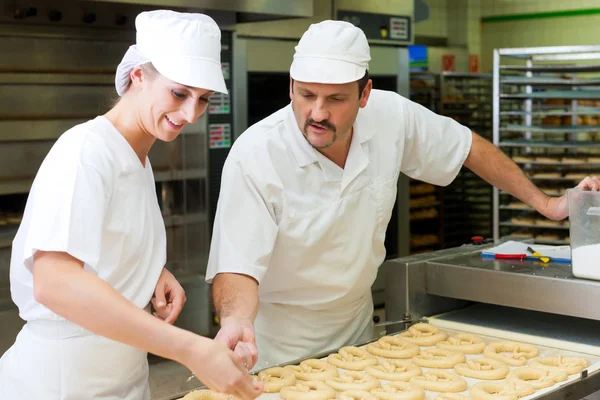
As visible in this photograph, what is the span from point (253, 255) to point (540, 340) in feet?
2.73

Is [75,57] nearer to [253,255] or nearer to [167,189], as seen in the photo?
[167,189]

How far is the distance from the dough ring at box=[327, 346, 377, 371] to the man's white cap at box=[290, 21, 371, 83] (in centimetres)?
69

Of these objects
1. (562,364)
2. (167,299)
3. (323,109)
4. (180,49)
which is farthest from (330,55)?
(562,364)

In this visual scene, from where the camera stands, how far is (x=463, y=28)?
729 cm

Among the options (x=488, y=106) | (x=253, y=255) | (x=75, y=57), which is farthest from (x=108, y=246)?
(x=488, y=106)

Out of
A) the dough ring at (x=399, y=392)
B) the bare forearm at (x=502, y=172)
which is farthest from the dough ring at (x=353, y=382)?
the bare forearm at (x=502, y=172)

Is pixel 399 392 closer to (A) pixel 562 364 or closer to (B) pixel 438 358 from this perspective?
(B) pixel 438 358

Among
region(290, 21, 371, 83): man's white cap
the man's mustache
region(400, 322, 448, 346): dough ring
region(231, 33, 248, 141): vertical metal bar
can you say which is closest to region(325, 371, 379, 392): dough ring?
region(400, 322, 448, 346): dough ring

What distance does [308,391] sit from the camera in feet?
5.54

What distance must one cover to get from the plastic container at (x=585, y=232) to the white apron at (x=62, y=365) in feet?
3.91

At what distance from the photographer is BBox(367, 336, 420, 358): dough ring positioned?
6.46 feet

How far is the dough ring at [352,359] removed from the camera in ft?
6.14

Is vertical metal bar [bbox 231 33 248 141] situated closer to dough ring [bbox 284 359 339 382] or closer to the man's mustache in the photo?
the man's mustache

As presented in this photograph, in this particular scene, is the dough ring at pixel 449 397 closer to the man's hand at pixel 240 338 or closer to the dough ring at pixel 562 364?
the dough ring at pixel 562 364
